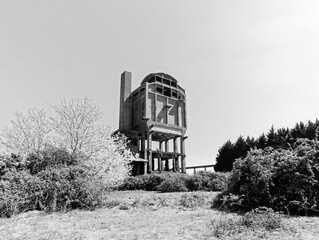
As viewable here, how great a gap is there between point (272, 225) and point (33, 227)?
4965 mm

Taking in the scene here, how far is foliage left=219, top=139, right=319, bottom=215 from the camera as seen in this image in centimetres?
578

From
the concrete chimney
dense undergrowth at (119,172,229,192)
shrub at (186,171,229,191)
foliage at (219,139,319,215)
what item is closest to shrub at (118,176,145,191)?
dense undergrowth at (119,172,229,192)

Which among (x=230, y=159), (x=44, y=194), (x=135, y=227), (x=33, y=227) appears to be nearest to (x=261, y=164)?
(x=135, y=227)

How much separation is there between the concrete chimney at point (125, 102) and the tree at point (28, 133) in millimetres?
16153

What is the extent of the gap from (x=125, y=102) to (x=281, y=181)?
25143 millimetres

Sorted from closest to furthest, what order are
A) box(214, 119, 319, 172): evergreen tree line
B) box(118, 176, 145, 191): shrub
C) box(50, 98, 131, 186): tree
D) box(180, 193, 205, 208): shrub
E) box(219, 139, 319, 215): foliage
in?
box(219, 139, 319, 215): foliage, box(180, 193, 205, 208): shrub, box(50, 98, 131, 186): tree, box(118, 176, 145, 191): shrub, box(214, 119, 319, 172): evergreen tree line

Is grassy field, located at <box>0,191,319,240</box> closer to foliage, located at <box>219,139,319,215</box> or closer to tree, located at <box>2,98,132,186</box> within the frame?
foliage, located at <box>219,139,319,215</box>

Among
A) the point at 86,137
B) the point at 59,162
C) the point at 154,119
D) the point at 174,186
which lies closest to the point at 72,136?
the point at 86,137

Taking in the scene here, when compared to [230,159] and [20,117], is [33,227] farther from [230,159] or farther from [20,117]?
[230,159]

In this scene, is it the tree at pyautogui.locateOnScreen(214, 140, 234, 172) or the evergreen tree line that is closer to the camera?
the evergreen tree line

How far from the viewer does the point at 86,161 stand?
1104 cm

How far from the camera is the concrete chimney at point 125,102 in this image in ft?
95.5

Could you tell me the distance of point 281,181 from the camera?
6.28 metres

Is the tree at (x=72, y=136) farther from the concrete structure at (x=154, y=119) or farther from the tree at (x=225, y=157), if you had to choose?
the tree at (x=225, y=157)
